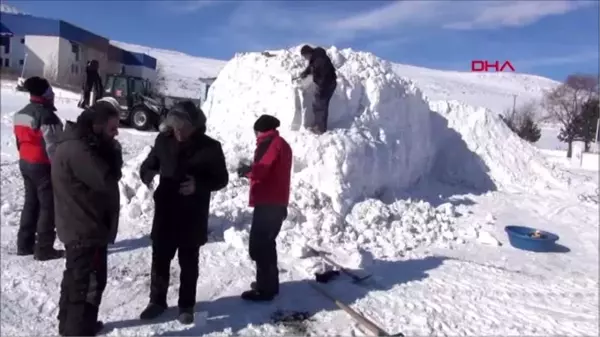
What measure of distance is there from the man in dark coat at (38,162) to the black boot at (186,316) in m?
1.73

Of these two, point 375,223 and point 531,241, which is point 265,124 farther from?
point 531,241

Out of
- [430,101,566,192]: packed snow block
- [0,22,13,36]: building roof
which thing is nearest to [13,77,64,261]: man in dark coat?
[430,101,566,192]: packed snow block

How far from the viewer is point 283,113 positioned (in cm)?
→ 944

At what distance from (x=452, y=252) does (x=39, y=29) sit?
570 inches

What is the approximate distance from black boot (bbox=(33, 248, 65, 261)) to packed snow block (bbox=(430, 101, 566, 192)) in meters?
9.21

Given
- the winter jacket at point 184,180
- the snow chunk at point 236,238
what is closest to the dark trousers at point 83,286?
the winter jacket at point 184,180

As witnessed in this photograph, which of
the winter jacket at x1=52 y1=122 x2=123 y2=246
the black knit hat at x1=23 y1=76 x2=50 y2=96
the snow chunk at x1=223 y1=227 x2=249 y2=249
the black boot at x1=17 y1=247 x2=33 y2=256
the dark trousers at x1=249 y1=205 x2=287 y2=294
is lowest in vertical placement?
the black boot at x1=17 y1=247 x2=33 y2=256

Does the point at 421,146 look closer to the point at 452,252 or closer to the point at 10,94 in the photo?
the point at 452,252

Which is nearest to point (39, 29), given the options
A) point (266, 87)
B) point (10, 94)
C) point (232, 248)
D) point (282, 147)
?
point (10, 94)

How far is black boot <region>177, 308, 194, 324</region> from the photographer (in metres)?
3.90

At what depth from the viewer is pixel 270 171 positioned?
4.29m

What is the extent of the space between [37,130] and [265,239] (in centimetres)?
222

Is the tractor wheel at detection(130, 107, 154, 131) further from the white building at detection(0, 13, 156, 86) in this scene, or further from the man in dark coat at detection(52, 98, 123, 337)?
the man in dark coat at detection(52, 98, 123, 337)

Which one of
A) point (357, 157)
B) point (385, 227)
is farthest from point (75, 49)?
point (385, 227)
